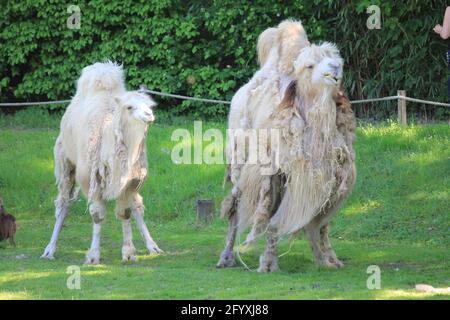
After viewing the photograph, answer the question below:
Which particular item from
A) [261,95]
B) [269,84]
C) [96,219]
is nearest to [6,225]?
[96,219]

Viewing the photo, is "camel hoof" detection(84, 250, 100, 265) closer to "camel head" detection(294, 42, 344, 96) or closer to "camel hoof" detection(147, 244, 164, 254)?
"camel hoof" detection(147, 244, 164, 254)

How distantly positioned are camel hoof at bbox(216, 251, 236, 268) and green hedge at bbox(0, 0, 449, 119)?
7.51 m

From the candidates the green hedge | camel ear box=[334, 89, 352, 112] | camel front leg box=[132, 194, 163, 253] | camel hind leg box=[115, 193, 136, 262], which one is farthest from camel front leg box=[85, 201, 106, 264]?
the green hedge

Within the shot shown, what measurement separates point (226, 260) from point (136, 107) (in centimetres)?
185

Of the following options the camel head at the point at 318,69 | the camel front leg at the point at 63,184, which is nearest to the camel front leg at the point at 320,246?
the camel head at the point at 318,69

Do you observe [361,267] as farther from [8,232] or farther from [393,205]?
[8,232]

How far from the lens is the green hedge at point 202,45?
17.1m

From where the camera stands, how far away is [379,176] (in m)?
14.0

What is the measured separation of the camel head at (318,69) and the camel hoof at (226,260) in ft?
6.48

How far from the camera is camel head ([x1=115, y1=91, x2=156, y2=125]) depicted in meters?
10.6

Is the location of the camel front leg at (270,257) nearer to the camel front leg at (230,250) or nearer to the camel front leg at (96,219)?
the camel front leg at (230,250)

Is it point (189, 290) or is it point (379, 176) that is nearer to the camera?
point (189, 290)

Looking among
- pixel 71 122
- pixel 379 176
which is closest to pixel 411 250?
pixel 379 176
